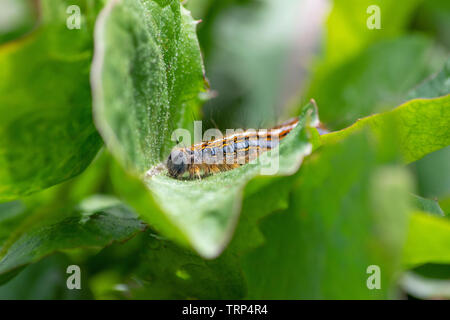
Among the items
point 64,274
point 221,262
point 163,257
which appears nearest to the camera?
point 221,262

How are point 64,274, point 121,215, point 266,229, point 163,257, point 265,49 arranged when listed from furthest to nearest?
point 265,49, point 64,274, point 121,215, point 163,257, point 266,229

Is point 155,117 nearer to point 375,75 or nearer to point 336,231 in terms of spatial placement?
point 336,231

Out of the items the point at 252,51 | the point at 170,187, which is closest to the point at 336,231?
the point at 170,187

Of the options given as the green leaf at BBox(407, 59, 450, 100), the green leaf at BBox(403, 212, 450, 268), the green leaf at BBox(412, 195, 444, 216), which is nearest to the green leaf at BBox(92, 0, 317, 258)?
the green leaf at BBox(403, 212, 450, 268)

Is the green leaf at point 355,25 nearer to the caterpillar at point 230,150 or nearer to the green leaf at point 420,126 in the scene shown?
the caterpillar at point 230,150

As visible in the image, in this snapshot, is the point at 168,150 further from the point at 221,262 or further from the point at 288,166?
the point at 288,166

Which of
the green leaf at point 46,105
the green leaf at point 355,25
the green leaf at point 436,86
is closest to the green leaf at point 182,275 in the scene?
the green leaf at point 46,105

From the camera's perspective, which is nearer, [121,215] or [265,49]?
[121,215]
